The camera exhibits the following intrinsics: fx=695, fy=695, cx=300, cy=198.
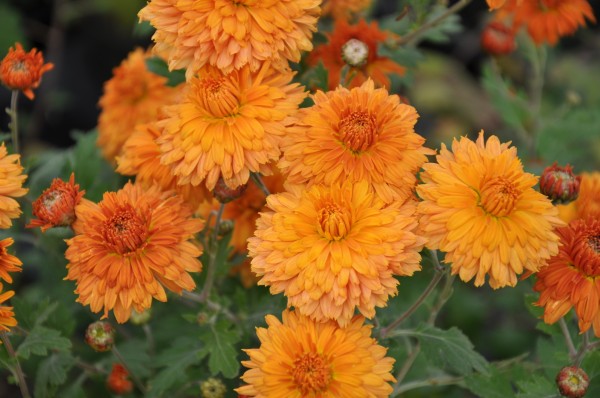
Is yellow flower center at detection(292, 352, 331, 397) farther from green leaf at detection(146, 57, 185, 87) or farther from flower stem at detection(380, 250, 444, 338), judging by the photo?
green leaf at detection(146, 57, 185, 87)

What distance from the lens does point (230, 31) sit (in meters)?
1.83

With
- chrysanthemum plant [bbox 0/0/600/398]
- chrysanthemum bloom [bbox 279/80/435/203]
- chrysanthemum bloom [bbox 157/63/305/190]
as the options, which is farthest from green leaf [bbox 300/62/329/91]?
Answer: chrysanthemum bloom [bbox 279/80/435/203]

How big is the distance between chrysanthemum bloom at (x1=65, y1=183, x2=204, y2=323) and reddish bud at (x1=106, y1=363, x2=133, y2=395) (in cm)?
49

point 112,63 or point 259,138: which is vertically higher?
point 259,138

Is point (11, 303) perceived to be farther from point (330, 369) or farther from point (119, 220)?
point (330, 369)

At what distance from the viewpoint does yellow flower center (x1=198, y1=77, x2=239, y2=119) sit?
185 centimetres

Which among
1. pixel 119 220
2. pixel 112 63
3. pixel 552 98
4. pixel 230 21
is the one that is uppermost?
pixel 230 21

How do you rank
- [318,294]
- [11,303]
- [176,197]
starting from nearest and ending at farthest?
[318,294] < [176,197] < [11,303]

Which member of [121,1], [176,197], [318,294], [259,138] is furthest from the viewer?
[121,1]

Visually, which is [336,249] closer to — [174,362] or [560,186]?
[560,186]

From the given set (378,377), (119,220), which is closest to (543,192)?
(378,377)

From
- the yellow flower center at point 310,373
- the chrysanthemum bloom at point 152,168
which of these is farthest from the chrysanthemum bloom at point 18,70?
the yellow flower center at point 310,373

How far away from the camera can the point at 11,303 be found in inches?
91.3

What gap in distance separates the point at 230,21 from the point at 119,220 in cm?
60
